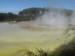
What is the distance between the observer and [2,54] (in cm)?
940

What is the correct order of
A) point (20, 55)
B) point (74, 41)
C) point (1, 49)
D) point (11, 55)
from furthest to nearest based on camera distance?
point (1, 49)
point (11, 55)
point (20, 55)
point (74, 41)

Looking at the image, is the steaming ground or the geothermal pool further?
the steaming ground

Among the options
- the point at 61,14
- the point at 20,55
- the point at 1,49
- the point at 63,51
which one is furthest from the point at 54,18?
the point at 63,51

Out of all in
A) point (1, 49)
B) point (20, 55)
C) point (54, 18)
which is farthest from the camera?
point (54, 18)

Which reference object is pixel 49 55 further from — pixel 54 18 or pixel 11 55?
pixel 54 18

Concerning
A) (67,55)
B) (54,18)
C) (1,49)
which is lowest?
(54,18)

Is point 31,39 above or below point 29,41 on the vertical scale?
below

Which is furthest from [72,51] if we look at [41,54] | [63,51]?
[41,54]

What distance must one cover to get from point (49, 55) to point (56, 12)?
978 inches

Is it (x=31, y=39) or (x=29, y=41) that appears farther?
(x=31, y=39)

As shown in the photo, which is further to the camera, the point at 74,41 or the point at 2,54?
the point at 2,54

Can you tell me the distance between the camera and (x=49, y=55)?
602cm

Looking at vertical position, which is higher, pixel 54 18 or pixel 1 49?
pixel 1 49

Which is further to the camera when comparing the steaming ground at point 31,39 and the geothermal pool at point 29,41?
the steaming ground at point 31,39
